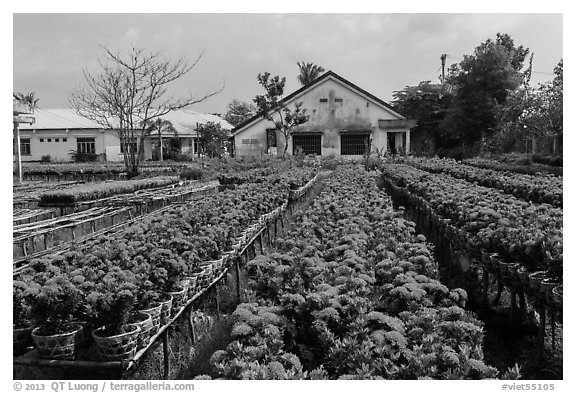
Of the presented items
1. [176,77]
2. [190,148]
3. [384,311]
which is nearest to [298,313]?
[384,311]

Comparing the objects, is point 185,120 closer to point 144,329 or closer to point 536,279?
point 536,279

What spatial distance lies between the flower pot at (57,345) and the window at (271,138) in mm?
31167

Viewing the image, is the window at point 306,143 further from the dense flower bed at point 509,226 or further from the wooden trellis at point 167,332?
the dense flower bed at point 509,226

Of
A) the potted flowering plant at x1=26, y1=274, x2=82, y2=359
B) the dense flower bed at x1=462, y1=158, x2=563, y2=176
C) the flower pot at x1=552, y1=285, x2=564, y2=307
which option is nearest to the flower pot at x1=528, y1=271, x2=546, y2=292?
the flower pot at x1=552, y1=285, x2=564, y2=307

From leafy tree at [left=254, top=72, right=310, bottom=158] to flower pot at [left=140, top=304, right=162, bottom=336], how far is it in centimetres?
2831

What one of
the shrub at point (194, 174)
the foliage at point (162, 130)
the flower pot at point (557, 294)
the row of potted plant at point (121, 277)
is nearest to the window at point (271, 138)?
the foliage at point (162, 130)

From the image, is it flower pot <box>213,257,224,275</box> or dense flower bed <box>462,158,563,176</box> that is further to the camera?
dense flower bed <box>462,158,563,176</box>

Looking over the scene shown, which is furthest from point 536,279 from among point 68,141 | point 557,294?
point 68,141

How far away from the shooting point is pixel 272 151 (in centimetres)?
3494

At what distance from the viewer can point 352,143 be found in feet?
116

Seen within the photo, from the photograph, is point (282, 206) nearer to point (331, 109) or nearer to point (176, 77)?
point (176, 77)

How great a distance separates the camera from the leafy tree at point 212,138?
42469 mm

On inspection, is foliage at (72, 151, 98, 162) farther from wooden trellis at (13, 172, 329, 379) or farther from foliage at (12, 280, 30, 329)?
foliage at (12, 280, 30, 329)

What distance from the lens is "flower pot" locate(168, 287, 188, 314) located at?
207 inches
